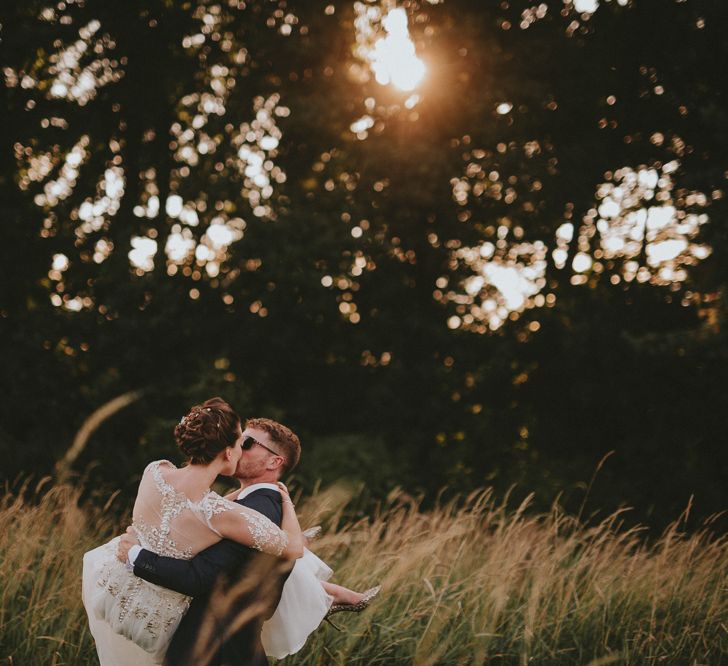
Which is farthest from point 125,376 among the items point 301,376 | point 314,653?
point 314,653

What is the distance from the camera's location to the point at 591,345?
1343 centimetres

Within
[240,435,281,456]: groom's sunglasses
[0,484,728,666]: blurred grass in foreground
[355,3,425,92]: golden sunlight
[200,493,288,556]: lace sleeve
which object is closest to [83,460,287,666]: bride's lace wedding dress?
[200,493,288,556]: lace sleeve

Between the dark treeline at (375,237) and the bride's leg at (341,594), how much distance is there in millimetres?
9034

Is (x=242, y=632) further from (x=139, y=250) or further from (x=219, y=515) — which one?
(x=139, y=250)

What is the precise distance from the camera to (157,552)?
123 inches

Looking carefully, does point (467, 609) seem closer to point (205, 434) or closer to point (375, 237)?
point (205, 434)

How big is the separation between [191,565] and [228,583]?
20 centimetres

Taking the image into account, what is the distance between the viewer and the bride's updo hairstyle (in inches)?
125

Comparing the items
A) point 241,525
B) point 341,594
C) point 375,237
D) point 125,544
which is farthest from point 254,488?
point 375,237

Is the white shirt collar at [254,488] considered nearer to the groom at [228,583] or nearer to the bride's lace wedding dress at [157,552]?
the groom at [228,583]

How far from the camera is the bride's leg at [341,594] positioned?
3561 mm

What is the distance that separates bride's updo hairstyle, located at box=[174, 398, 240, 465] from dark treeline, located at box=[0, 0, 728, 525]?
30.8 ft

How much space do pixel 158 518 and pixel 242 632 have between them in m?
0.59

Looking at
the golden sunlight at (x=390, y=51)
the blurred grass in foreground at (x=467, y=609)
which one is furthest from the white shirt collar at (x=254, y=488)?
the golden sunlight at (x=390, y=51)
